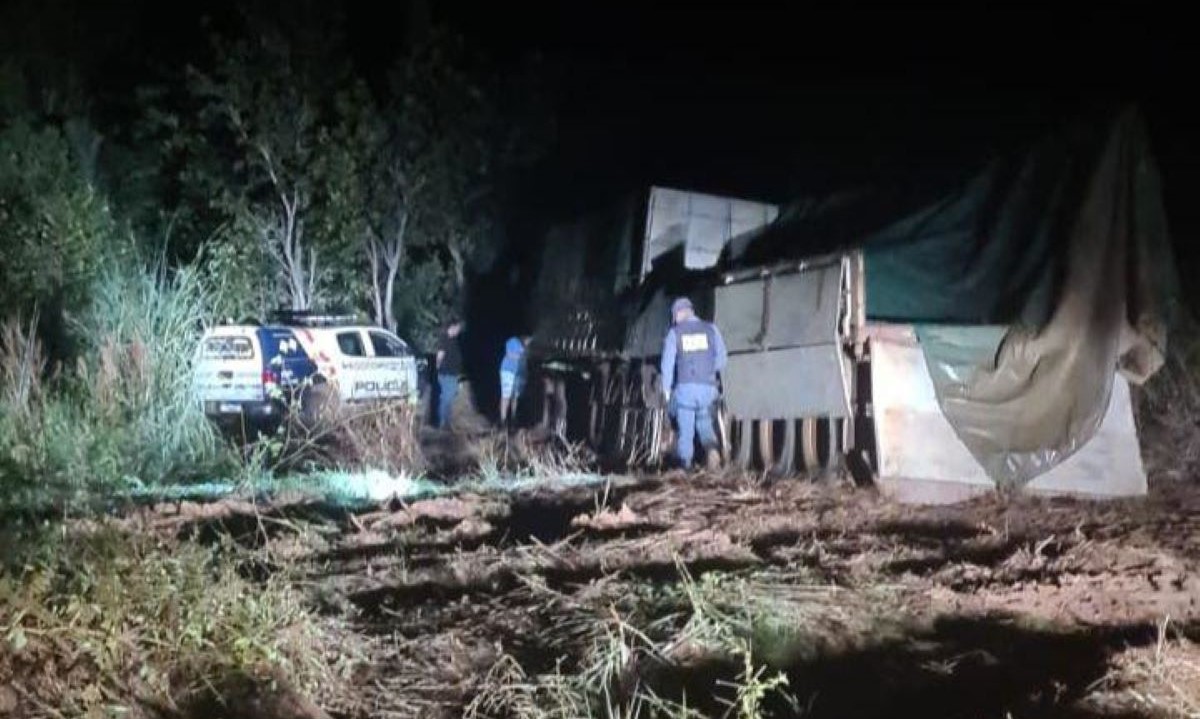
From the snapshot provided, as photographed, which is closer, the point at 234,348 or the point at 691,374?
the point at 691,374

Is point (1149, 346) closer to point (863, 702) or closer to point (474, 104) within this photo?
point (863, 702)

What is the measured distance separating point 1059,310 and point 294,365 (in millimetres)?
9446

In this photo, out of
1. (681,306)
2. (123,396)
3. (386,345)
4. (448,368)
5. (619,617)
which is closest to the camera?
(619,617)

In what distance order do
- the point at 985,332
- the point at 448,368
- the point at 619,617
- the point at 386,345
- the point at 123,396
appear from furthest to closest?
the point at 386,345, the point at 448,368, the point at 123,396, the point at 985,332, the point at 619,617

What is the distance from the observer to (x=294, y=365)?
15.2 meters

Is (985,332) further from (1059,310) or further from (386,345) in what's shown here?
(386,345)

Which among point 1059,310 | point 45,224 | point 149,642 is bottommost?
point 149,642

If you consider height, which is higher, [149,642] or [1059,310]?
[1059,310]

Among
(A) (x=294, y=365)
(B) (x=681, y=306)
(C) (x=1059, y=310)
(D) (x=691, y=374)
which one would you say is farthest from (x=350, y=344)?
(C) (x=1059, y=310)

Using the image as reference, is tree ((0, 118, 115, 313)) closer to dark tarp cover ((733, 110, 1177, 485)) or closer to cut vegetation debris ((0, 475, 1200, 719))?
cut vegetation debris ((0, 475, 1200, 719))

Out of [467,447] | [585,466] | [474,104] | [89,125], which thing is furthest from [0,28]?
[585,466]

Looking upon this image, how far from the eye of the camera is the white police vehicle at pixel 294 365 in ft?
47.9

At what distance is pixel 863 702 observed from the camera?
→ 4648 mm

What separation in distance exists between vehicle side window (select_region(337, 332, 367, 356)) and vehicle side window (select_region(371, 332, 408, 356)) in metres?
0.25
